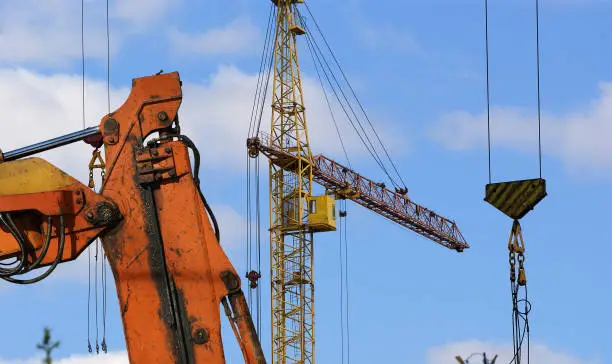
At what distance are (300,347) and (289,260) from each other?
411 cm

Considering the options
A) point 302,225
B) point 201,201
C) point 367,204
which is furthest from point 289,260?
point 201,201

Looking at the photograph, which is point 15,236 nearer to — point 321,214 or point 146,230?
point 146,230

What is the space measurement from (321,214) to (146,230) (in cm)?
4880

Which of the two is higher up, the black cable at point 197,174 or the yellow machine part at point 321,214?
the yellow machine part at point 321,214

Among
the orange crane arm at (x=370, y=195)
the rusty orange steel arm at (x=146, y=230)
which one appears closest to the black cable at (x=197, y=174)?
the rusty orange steel arm at (x=146, y=230)

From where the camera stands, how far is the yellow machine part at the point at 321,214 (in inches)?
2329

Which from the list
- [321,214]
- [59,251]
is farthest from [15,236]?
[321,214]

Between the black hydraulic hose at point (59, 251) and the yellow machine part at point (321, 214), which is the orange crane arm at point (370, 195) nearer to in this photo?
the yellow machine part at point (321, 214)

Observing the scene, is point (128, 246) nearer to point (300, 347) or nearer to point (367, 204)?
point (300, 347)

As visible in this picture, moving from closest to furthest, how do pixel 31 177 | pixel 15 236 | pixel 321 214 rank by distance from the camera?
pixel 15 236, pixel 31 177, pixel 321 214

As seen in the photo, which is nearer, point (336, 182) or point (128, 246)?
point (128, 246)

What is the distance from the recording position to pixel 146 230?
10.5 meters

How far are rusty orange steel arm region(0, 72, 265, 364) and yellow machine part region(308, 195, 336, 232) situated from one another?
48523 mm

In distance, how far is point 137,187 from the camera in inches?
415
